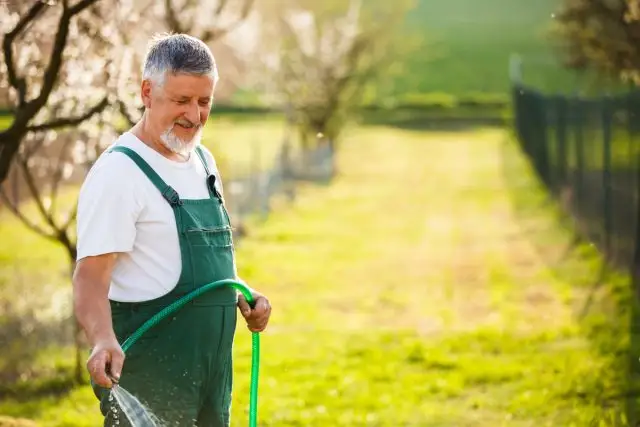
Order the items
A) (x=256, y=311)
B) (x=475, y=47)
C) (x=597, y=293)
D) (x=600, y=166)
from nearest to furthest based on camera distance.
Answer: (x=256, y=311) → (x=597, y=293) → (x=600, y=166) → (x=475, y=47)

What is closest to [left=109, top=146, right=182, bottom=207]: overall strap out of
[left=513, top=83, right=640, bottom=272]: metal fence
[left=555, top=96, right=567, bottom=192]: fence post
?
[left=513, top=83, right=640, bottom=272]: metal fence

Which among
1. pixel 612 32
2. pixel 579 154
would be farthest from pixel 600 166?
pixel 579 154

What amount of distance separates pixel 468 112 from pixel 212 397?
5796 cm

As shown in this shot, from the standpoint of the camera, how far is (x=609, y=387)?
7746 millimetres

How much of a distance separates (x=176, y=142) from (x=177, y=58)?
0.26 m

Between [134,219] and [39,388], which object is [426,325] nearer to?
[39,388]

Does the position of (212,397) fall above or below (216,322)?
below

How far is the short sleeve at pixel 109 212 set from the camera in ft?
11.6

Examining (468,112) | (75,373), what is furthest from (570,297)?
(468,112)

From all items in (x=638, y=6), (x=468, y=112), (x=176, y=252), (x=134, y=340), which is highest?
(x=638, y=6)

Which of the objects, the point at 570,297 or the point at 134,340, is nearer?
the point at 134,340

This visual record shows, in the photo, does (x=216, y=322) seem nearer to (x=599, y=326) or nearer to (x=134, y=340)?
(x=134, y=340)

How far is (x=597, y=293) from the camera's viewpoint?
1156cm

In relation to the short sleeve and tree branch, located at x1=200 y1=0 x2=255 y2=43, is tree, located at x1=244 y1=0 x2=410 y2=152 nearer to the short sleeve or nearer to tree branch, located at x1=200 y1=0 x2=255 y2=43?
tree branch, located at x1=200 y1=0 x2=255 y2=43
